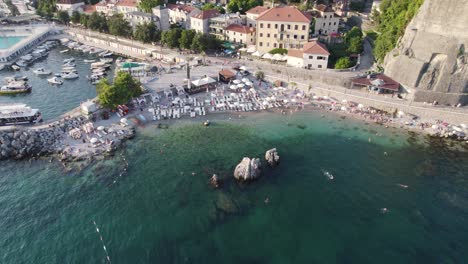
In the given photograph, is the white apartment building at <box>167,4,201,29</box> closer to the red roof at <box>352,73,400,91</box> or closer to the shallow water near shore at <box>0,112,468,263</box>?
the red roof at <box>352,73,400,91</box>

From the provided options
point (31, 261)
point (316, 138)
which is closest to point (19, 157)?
point (31, 261)

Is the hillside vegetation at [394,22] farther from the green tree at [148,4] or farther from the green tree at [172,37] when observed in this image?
the green tree at [148,4]

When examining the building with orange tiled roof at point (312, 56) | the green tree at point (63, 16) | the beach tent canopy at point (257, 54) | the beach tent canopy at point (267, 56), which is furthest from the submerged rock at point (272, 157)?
the green tree at point (63, 16)

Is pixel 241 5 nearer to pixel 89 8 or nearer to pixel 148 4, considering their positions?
pixel 148 4

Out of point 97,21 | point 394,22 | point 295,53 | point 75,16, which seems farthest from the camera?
point 75,16

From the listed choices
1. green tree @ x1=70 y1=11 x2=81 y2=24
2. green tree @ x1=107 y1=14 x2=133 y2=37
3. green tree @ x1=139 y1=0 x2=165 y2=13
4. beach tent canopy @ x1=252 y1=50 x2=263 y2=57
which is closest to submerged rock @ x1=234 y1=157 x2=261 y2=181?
beach tent canopy @ x1=252 y1=50 x2=263 y2=57

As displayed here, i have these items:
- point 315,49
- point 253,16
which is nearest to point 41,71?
point 253,16
